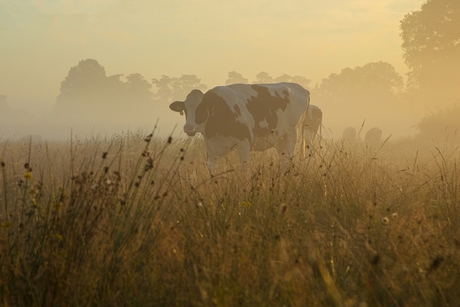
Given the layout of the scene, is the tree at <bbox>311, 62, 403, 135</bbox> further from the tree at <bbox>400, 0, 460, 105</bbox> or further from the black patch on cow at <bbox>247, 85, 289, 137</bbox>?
the black patch on cow at <bbox>247, 85, 289, 137</bbox>

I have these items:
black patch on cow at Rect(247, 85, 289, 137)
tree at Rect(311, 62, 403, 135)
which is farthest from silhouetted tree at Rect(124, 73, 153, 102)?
black patch on cow at Rect(247, 85, 289, 137)

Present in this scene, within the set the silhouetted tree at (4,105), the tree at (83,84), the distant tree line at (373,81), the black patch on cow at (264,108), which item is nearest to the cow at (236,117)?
the black patch on cow at (264,108)

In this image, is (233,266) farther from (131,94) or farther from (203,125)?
(131,94)

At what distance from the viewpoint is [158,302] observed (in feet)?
9.86

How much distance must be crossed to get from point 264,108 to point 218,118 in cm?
127

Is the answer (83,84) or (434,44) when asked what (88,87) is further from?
(434,44)

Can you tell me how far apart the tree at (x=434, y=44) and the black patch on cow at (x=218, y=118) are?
2267cm

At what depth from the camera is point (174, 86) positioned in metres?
98.7

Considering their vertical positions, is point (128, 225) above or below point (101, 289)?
above

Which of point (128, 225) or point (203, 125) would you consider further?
point (203, 125)

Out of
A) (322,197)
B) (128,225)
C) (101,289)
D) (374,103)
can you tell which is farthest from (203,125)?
(374,103)

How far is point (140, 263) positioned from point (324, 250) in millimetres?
1342

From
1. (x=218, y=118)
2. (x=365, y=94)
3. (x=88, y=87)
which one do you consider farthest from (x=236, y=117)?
(x=365, y=94)

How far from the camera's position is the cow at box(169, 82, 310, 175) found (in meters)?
9.09
